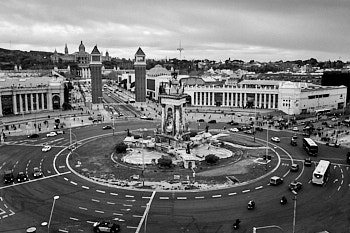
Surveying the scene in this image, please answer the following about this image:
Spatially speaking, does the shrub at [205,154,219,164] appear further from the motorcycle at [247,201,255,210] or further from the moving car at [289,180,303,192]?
the motorcycle at [247,201,255,210]

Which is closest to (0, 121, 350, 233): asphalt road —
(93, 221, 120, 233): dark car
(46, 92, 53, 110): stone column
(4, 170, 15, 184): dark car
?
(93, 221, 120, 233): dark car

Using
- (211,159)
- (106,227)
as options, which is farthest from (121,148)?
(106,227)

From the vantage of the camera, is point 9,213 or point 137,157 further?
point 137,157

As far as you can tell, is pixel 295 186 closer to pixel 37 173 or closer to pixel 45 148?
pixel 37 173

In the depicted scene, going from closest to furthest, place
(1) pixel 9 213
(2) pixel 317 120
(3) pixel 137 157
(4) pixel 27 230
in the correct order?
(4) pixel 27 230
(1) pixel 9 213
(3) pixel 137 157
(2) pixel 317 120

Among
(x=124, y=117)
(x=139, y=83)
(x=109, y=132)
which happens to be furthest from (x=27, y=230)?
(x=139, y=83)

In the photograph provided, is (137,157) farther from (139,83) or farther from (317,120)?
(139,83)

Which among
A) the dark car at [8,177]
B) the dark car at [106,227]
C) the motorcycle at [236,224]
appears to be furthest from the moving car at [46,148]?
the motorcycle at [236,224]
